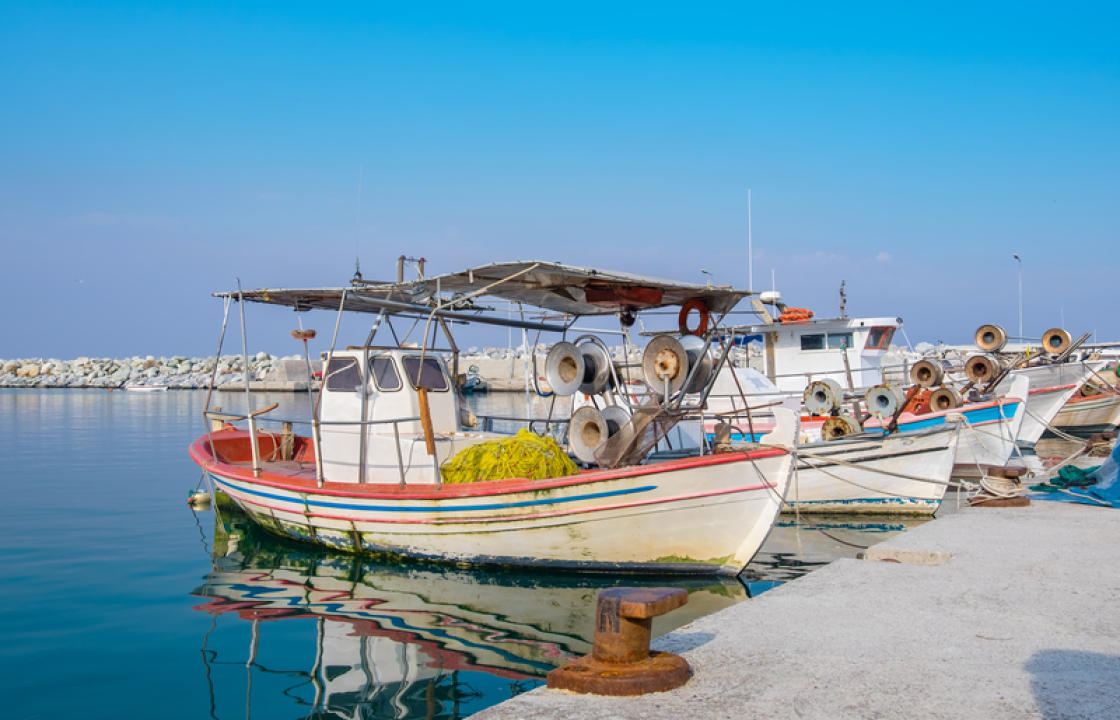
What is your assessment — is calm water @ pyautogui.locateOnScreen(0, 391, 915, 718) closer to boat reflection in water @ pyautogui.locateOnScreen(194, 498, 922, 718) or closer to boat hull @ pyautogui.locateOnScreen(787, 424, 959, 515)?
boat reflection in water @ pyautogui.locateOnScreen(194, 498, 922, 718)

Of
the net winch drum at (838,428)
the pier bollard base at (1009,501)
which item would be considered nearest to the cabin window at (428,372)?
the pier bollard base at (1009,501)

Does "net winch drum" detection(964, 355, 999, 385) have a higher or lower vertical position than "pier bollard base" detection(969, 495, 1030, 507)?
higher

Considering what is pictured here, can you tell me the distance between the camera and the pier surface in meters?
3.41

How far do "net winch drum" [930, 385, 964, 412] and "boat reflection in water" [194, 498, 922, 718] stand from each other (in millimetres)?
7440

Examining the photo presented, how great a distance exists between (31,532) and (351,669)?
8591mm

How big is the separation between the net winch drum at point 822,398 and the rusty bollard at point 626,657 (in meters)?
14.1

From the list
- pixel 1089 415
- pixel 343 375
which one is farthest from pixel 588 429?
pixel 1089 415

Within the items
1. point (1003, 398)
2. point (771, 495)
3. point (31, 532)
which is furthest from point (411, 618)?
point (1003, 398)

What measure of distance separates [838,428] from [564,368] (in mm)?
7776

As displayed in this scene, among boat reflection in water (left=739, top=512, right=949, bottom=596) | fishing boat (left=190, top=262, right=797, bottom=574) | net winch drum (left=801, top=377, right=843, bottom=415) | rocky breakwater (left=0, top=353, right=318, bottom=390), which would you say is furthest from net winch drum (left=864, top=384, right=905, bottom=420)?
rocky breakwater (left=0, top=353, right=318, bottom=390)

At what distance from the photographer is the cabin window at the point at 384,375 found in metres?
A: 11.1

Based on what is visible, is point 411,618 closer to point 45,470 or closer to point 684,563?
point 684,563

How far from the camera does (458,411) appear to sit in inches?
465

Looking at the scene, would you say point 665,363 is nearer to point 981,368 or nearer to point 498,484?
point 498,484
